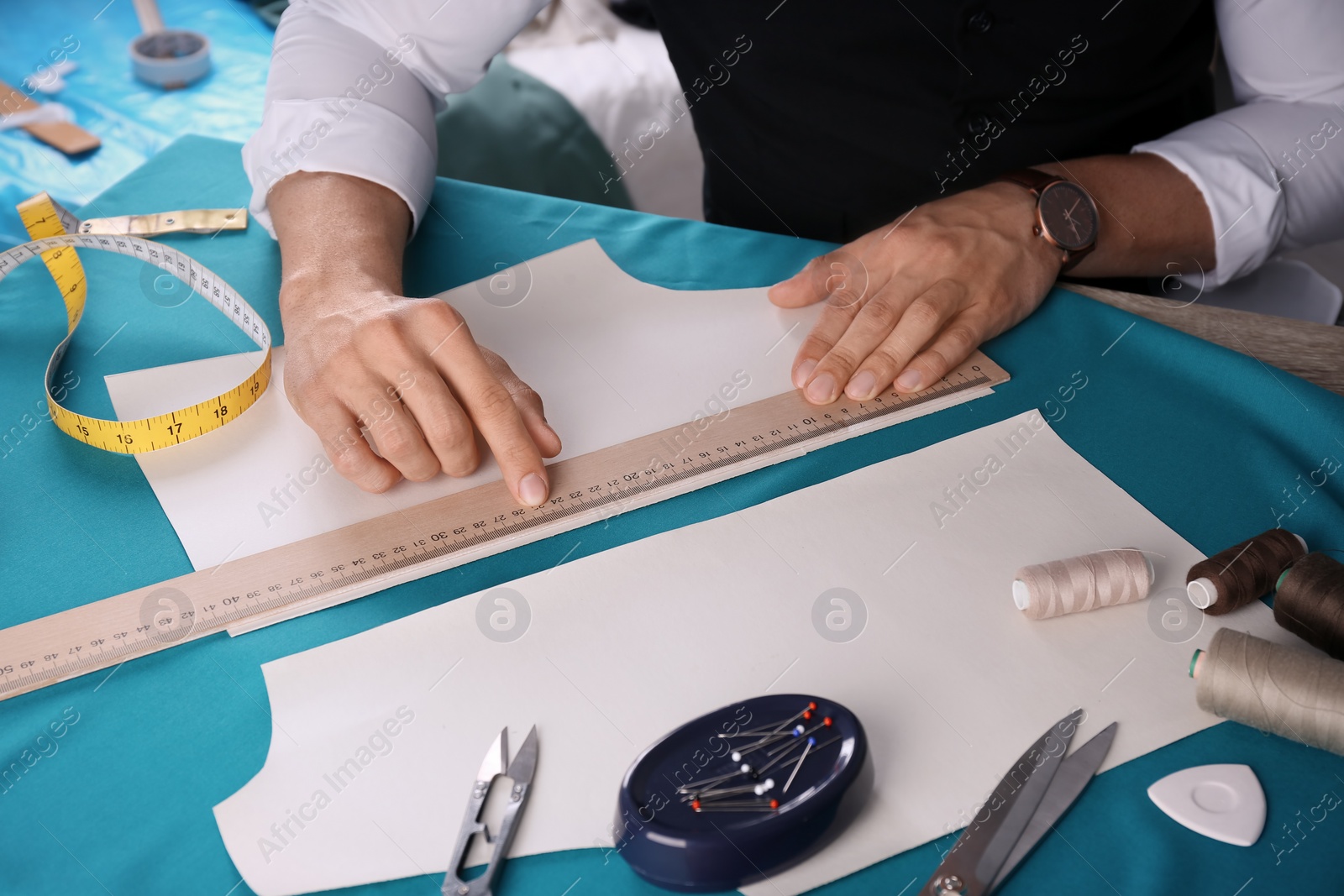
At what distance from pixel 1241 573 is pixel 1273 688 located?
0.50ft

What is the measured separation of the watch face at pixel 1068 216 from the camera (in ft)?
4.58

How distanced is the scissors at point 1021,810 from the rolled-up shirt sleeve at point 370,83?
116 centimetres

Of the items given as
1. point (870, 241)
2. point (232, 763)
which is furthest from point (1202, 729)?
point (232, 763)

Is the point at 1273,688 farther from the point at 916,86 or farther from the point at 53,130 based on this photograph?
the point at 53,130

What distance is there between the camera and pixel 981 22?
4.87ft

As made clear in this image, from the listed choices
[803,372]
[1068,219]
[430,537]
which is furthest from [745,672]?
[1068,219]

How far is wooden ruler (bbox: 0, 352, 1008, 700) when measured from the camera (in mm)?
927

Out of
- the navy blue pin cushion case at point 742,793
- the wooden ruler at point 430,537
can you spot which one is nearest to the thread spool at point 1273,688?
the navy blue pin cushion case at point 742,793

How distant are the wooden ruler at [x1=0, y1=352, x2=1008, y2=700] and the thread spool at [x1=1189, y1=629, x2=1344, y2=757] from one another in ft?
1.59

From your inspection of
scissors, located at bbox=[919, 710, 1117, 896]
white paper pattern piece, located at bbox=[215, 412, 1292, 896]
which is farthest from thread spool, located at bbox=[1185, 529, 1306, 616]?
scissors, located at bbox=[919, 710, 1117, 896]

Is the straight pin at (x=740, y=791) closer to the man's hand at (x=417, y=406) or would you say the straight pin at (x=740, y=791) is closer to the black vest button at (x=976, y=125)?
the man's hand at (x=417, y=406)

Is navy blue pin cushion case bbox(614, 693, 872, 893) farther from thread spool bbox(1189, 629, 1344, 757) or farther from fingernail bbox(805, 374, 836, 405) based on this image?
fingernail bbox(805, 374, 836, 405)

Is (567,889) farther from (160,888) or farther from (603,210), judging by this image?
(603,210)

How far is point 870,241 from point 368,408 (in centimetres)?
78
